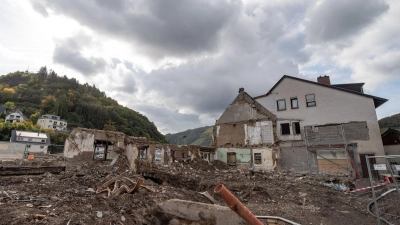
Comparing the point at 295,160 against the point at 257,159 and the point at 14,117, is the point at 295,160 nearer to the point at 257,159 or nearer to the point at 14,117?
the point at 257,159

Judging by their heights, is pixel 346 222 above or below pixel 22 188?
below

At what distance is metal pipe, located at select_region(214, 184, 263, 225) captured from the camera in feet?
6.93

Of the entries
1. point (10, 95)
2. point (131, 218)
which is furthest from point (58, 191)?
point (10, 95)

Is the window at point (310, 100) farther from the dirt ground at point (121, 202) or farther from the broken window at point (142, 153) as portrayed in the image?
the broken window at point (142, 153)

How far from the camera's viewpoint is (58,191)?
755cm

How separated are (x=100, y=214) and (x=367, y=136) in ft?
60.3

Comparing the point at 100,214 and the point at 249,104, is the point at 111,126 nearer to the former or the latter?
the point at 249,104

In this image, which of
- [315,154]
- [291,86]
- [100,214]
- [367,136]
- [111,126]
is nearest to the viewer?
[100,214]

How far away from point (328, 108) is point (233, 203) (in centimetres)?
1848

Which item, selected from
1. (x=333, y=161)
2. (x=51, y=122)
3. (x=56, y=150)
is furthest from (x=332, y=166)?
(x=51, y=122)

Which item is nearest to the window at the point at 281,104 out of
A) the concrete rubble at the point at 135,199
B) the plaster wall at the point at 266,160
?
the plaster wall at the point at 266,160

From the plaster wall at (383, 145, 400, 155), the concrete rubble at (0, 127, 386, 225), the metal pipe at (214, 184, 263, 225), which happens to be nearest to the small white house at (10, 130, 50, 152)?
the concrete rubble at (0, 127, 386, 225)

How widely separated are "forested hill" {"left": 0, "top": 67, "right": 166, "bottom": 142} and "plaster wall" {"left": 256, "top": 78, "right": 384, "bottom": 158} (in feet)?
203

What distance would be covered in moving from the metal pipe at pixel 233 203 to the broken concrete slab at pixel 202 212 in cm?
261
